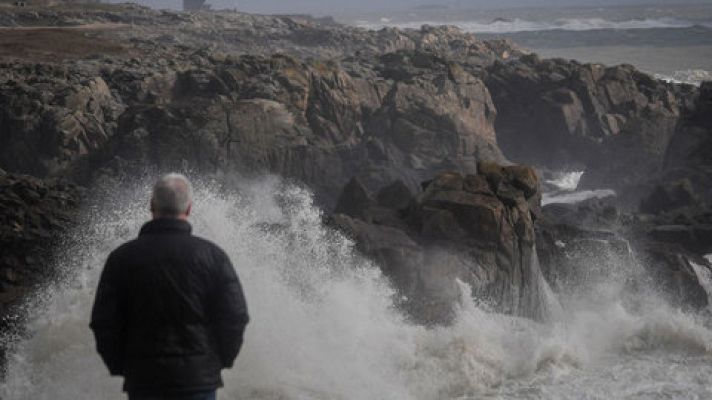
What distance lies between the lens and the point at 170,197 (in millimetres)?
4336

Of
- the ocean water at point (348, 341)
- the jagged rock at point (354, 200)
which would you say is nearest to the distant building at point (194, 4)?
the jagged rock at point (354, 200)

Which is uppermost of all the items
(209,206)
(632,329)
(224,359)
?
(224,359)

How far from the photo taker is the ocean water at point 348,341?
897 cm

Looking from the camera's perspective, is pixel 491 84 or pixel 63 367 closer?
pixel 63 367

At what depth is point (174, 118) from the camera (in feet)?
70.3

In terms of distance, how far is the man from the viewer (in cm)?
423

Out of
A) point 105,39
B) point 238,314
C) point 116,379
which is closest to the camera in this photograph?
point 238,314

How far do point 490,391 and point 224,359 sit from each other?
6036 millimetres

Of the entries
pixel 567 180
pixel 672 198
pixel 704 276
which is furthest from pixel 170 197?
pixel 567 180

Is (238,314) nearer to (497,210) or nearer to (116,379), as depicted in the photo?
(116,379)

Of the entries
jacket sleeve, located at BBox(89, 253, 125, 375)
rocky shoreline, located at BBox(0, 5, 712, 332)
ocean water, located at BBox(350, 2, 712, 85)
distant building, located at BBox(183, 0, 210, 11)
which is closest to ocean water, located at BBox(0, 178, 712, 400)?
rocky shoreline, located at BBox(0, 5, 712, 332)

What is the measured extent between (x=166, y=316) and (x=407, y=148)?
2089cm

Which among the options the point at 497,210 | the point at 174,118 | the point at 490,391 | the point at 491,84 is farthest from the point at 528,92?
the point at 490,391

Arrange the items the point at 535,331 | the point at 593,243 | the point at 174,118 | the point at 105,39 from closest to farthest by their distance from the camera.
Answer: the point at 535,331
the point at 593,243
the point at 174,118
the point at 105,39
